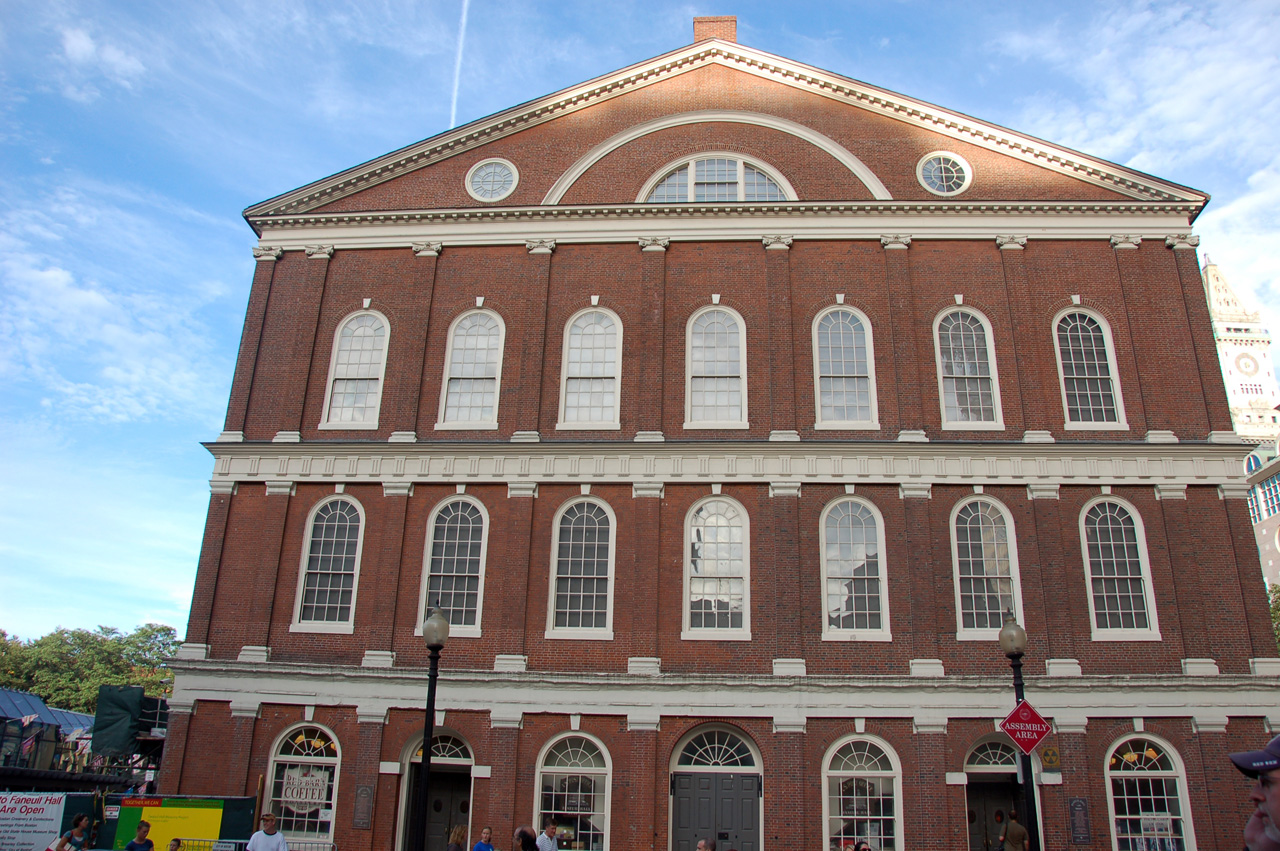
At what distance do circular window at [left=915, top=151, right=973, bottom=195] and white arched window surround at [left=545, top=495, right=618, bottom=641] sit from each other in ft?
40.8

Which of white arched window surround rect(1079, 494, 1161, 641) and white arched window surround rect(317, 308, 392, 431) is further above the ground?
white arched window surround rect(317, 308, 392, 431)

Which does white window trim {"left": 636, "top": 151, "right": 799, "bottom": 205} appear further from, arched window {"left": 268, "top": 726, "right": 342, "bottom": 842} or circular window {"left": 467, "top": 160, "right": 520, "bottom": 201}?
arched window {"left": 268, "top": 726, "right": 342, "bottom": 842}

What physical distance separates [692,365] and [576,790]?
1044 centimetres

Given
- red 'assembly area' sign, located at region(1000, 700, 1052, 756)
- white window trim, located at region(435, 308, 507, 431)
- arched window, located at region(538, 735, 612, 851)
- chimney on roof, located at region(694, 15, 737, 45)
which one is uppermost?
chimney on roof, located at region(694, 15, 737, 45)

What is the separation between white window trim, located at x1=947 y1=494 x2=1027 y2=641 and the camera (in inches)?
790

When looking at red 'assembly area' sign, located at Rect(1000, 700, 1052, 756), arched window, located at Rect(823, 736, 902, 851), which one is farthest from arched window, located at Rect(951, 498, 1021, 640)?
red 'assembly area' sign, located at Rect(1000, 700, 1052, 756)

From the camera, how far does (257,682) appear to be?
20828mm

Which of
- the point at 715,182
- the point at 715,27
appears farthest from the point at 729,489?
the point at 715,27

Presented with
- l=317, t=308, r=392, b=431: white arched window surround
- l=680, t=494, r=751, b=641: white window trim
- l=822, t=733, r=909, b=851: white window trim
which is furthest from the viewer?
l=317, t=308, r=392, b=431: white arched window surround

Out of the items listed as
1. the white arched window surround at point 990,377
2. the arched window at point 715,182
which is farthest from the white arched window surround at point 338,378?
the white arched window surround at point 990,377

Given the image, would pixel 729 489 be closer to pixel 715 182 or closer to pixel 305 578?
pixel 715 182

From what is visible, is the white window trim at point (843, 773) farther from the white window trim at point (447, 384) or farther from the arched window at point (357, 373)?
the arched window at point (357, 373)

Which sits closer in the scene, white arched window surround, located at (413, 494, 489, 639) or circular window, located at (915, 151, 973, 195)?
white arched window surround, located at (413, 494, 489, 639)

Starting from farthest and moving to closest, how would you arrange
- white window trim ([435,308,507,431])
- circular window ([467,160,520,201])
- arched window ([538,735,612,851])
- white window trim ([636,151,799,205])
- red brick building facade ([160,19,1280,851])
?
circular window ([467,160,520,201])
white window trim ([636,151,799,205])
white window trim ([435,308,507,431])
red brick building facade ([160,19,1280,851])
arched window ([538,735,612,851])
